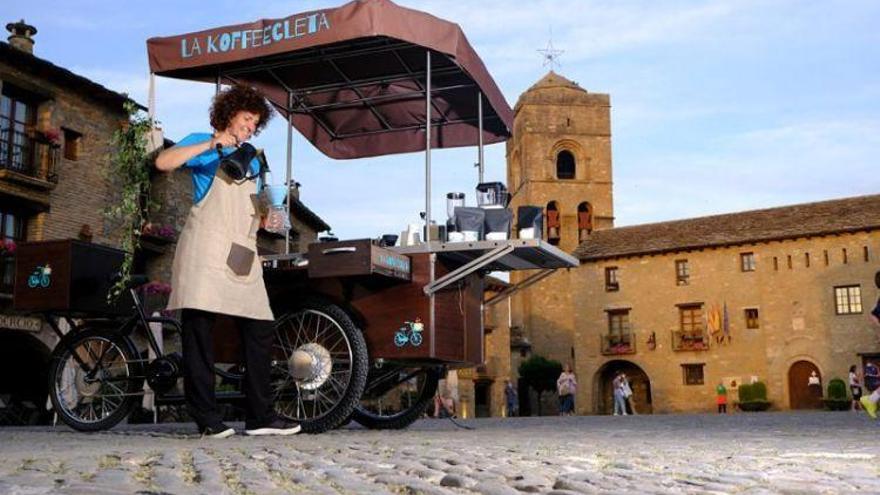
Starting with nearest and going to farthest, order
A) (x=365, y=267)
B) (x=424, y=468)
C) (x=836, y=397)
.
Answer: (x=424, y=468) → (x=365, y=267) → (x=836, y=397)

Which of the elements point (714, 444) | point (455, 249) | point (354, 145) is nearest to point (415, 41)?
point (455, 249)

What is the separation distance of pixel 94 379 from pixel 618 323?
44.7 metres

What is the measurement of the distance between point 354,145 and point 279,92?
118cm

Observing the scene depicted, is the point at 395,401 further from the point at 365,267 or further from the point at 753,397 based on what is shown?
the point at 753,397

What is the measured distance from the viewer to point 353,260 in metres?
6.88

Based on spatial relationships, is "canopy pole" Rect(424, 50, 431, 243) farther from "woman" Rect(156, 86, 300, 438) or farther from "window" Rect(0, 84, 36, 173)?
"window" Rect(0, 84, 36, 173)

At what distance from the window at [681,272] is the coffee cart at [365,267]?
41.4m

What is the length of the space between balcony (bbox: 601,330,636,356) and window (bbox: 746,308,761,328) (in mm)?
5481

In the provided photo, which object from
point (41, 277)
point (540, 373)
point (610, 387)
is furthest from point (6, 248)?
point (540, 373)

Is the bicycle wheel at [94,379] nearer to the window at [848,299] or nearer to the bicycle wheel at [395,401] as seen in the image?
the bicycle wheel at [395,401]

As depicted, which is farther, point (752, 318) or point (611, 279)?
point (611, 279)

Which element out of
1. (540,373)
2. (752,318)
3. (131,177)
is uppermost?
(752,318)

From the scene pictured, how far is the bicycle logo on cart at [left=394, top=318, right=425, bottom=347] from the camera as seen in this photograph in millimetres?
7203

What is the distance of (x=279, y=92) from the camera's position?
9320 millimetres
